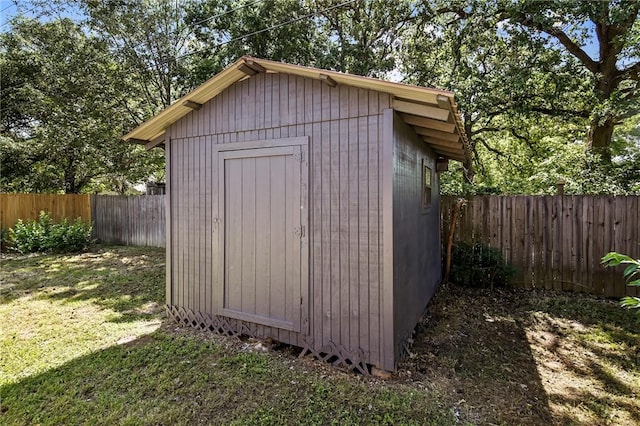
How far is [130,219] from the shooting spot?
10391 millimetres

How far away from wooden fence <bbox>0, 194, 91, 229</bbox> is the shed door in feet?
31.5

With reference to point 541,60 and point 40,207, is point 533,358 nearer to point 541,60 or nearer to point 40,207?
point 541,60

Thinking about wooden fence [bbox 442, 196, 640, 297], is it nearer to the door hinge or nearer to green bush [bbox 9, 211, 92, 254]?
the door hinge

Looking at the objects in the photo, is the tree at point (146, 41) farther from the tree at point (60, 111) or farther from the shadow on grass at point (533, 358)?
the shadow on grass at point (533, 358)

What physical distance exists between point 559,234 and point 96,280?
8085mm

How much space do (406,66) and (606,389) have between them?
28.3ft

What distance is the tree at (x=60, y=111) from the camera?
8.94m

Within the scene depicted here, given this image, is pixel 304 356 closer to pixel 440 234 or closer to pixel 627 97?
pixel 440 234

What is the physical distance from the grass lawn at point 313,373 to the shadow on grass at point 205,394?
0.04ft

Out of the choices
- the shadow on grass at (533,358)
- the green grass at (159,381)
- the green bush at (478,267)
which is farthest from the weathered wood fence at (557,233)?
the green grass at (159,381)

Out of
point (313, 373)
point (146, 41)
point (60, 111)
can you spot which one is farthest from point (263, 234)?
point (60, 111)

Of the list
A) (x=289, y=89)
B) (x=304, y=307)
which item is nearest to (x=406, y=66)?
(x=289, y=89)

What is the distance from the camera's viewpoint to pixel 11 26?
9852 mm

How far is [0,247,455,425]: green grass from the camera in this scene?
2.43m
